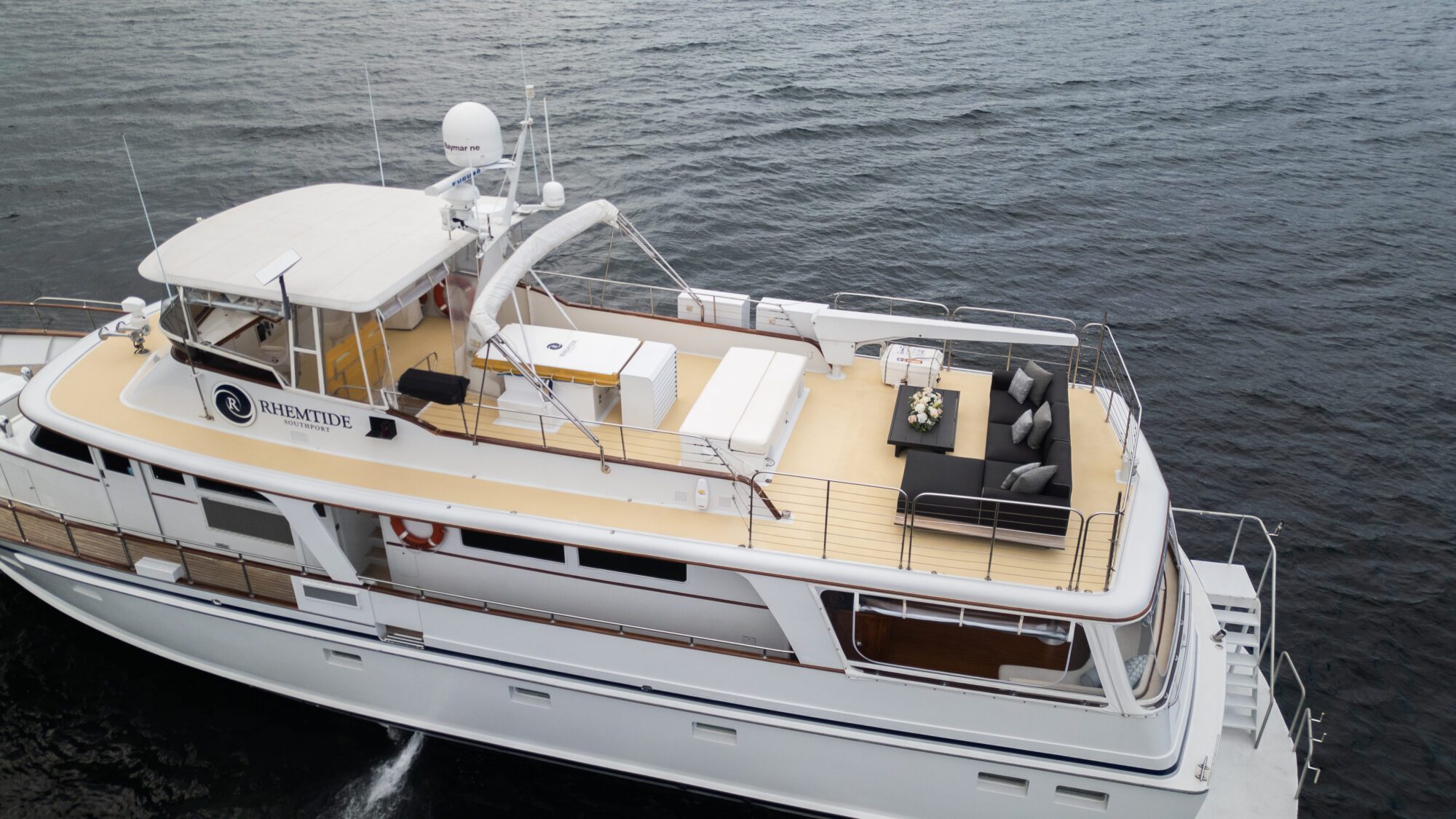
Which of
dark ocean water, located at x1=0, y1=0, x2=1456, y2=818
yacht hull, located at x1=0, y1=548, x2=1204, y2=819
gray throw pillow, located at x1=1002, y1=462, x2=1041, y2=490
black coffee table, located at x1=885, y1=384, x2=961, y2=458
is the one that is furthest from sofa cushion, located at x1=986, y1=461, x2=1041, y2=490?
dark ocean water, located at x1=0, y1=0, x2=1456, y2=818

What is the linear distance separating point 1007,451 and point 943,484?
43.4 inches

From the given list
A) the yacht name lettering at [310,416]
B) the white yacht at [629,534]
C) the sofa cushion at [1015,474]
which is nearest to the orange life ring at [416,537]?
the white yacht at [629,534]

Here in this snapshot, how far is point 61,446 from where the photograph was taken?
494 inches

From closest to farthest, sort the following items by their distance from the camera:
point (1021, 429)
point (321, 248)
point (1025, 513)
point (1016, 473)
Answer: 1. point (1025, 513)
2. point (1016, 473)
3. point (1021, 429)
4. point (321, 248)

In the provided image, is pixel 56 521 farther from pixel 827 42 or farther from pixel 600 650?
pixel 827 42

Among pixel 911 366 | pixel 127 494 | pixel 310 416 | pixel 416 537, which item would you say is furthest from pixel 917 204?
pixel 127 494

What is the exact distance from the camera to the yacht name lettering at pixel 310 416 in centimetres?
1132

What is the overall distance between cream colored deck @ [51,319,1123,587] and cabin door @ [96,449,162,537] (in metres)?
0.69

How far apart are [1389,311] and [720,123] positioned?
19.4 meters

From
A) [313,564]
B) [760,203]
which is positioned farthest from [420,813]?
[760,203]

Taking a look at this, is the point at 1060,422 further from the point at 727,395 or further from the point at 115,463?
the point at 115,463

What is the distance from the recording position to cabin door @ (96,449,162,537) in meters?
12.2

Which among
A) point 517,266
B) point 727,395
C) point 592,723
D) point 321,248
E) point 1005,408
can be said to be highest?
point 321,248

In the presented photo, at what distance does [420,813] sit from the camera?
12.4 meters
